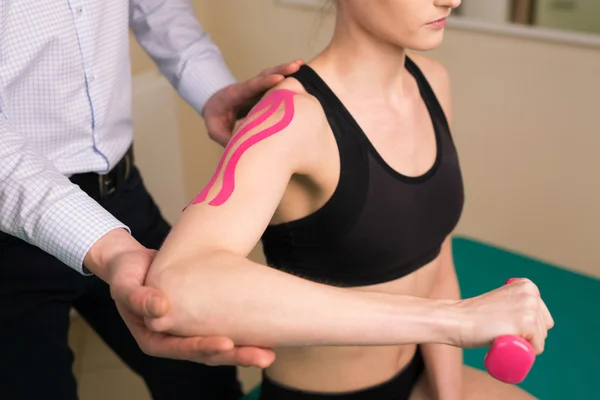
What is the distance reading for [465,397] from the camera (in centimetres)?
121

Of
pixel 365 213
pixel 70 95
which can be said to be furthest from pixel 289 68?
pixel 70 95

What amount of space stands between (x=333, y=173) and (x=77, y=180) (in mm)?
477

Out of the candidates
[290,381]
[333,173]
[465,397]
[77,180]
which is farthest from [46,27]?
[465,397]

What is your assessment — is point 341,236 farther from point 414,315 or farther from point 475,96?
point 475,96

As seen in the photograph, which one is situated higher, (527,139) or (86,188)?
(86,188)

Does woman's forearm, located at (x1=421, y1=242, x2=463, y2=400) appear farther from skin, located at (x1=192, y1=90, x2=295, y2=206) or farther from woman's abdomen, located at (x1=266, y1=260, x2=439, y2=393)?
skin, located at (x1=192, y1=90, x2=295, y2=206)

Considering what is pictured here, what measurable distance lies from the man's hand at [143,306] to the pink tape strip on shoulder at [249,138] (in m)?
0.10

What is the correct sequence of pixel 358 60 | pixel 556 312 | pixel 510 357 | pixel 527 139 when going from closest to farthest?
pixel 510 357 → pixel 358 60 → pixel 556 312 → pixel 527 139

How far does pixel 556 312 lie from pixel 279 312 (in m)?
1.03

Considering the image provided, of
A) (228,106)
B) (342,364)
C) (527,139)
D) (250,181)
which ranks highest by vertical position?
(250,181)

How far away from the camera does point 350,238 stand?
3.36 ft

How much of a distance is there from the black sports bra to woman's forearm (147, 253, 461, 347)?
254 millimetres

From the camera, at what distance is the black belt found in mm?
1239

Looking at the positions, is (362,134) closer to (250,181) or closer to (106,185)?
(250,181)
